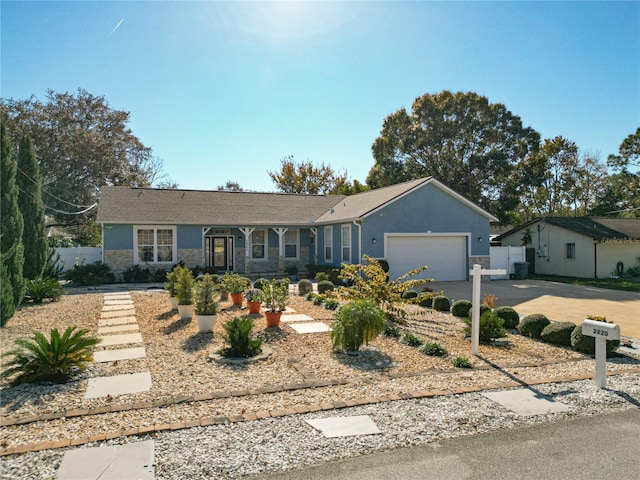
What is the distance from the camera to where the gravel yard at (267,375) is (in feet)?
14.9

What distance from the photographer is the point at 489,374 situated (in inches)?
246

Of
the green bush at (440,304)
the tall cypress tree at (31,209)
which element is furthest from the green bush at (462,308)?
the tall cypress tree at (31,209)

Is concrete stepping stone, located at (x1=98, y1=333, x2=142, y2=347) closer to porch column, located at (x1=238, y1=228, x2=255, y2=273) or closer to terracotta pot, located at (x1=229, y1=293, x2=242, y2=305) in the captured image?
terracotta pot, located at (x1=229, y1=293, x2=242, y2=305)

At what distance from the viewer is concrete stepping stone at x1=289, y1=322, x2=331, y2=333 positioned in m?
9.30

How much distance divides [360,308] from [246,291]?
18.4 feet

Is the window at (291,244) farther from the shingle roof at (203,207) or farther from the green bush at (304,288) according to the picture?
the green bush at (304,288)

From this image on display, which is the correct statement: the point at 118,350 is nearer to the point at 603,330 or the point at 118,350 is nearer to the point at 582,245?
the point at 603,330

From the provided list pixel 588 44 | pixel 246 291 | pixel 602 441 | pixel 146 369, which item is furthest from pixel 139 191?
pixel 602 441

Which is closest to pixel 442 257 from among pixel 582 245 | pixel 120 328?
pixel 582 245

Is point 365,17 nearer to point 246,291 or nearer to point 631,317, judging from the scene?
point 246,291

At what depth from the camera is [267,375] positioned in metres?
6.17

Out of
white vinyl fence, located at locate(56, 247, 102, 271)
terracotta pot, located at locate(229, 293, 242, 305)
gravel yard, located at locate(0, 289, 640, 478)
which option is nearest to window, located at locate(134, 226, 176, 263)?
white vinyl fence, located at locate(56, 247, 102, 271)

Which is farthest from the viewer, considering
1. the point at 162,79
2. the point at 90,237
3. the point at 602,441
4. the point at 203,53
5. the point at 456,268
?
the point at 90,237

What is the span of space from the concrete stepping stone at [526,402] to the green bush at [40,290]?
12435mm
